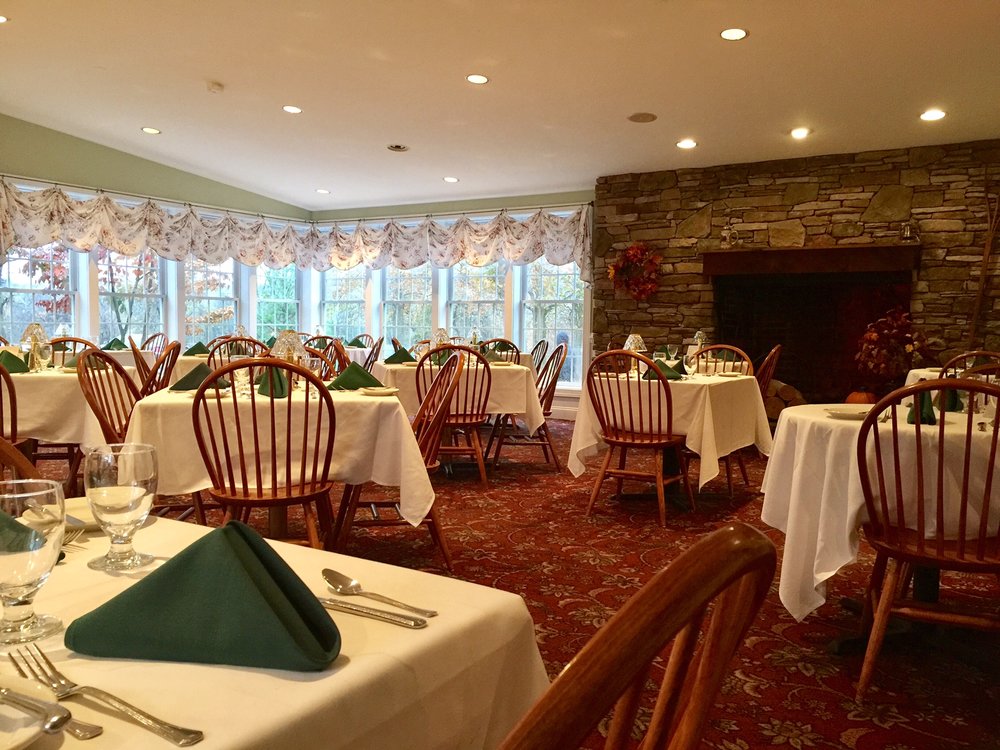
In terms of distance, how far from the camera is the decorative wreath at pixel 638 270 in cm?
721

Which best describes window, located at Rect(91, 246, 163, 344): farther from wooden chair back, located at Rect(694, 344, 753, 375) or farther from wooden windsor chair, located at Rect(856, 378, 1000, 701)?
wooden windsor chair, located at Rect(856, 378, 1000, 701)

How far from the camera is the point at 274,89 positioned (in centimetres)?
553

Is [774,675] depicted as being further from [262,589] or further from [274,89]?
[274,89]

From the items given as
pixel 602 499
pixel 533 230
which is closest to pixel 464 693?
pixel 602 499

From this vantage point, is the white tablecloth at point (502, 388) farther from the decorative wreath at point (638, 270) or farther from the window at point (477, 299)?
the window at point (477, 299)

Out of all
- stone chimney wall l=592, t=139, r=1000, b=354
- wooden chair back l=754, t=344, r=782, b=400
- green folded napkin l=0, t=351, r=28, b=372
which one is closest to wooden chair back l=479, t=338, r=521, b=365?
wooden chair back l=754, t=344, r=782, b=400

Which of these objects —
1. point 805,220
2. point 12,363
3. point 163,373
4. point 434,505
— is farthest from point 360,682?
point 805,220

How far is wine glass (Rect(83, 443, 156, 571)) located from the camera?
91 cm

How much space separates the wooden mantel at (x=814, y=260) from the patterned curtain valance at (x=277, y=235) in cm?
152

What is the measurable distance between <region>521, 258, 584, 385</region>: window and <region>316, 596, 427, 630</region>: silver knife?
763cm

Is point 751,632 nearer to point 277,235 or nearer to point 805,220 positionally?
point 805,220

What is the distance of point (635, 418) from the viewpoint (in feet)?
13.1

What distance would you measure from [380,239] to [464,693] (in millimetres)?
8788

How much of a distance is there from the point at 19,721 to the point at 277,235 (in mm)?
9232
